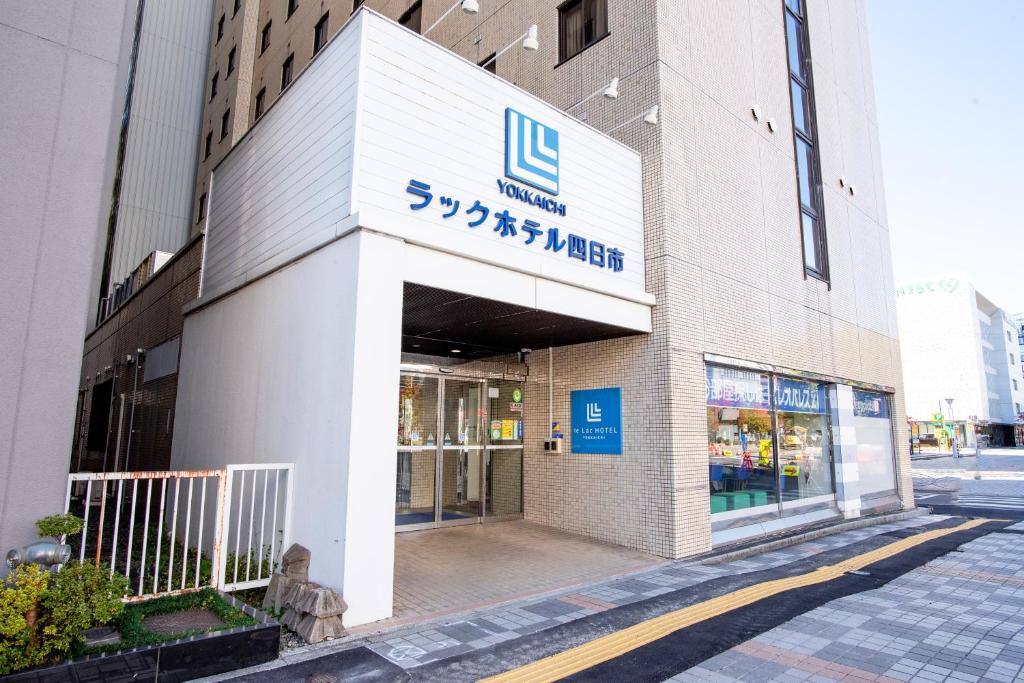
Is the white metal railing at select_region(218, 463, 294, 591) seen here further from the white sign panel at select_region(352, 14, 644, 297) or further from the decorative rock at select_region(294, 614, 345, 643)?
the white sign panel at select_region(352, 14, 644, 297)

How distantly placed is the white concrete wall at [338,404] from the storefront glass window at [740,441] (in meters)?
5.70

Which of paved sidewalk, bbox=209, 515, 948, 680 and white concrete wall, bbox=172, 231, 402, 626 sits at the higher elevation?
white concrete wall, bbox=172, 231, 402, 626

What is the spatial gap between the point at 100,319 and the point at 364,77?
21.0m

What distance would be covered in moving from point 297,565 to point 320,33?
1706 cm

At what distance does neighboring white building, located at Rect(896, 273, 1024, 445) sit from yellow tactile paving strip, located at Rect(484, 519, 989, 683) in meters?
63.0

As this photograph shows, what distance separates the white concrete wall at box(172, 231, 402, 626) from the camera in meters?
5.33

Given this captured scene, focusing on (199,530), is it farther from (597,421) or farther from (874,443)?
(874,443)

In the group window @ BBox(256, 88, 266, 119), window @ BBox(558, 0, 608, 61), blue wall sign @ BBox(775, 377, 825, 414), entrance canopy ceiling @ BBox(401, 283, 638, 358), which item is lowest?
blue wall sign @ BBox(775, 377, 825, 414)

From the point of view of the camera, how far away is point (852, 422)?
44.0 feet

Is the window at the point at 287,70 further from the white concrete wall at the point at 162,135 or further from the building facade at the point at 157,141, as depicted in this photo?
the white concrete wall at the point at 162,135

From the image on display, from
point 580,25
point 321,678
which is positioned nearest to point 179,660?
point 321,678

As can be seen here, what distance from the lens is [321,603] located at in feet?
16.0

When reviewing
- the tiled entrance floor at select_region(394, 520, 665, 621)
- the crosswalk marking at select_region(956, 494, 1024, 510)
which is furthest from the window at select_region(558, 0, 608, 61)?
the crosswalk marking at select_region(956, 494, 1024, 510)

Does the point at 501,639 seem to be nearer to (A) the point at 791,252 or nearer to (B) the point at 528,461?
(B) the point at 528,461
